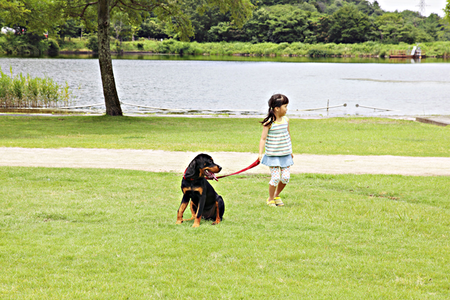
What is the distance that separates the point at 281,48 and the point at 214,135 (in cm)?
11639

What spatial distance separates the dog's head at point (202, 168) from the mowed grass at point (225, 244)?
849 mm

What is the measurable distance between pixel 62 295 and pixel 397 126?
1957 cm

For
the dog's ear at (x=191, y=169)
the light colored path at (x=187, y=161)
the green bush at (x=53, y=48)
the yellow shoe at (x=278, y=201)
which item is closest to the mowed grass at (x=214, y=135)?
the light colored path at (x=187, y=161)

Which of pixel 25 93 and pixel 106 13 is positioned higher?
pixel 106 13

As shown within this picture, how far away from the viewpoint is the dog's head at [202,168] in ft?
18.5

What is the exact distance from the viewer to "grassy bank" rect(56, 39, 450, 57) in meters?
126

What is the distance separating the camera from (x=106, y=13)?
71.5 ft

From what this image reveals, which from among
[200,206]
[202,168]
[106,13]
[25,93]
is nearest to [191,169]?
[202,168]

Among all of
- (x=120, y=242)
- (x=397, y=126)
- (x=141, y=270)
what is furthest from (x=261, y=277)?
(x=397, y=126)

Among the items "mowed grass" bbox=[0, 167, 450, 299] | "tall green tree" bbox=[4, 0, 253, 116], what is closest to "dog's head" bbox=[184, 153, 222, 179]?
"mowed grass" bbox=[0, 167, 450, 299]

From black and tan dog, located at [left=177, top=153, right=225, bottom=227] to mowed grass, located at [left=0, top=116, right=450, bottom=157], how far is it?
7.03 m

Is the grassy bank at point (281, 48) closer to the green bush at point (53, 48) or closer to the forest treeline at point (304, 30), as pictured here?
the forest treeline at point (304, 30)

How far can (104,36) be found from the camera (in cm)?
2167

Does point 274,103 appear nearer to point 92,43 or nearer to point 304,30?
point 92,43
